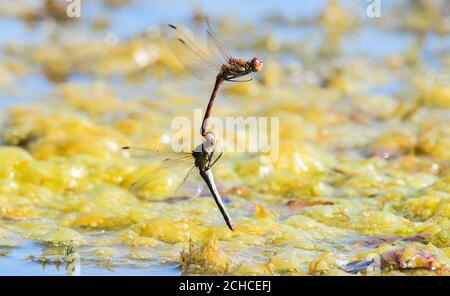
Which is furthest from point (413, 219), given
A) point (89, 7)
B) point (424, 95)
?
point (89, 7)

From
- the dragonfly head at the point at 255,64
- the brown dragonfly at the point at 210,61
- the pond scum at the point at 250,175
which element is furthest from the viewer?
the pond scum at the point at 250,175

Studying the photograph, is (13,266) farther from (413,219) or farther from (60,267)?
(413,219)

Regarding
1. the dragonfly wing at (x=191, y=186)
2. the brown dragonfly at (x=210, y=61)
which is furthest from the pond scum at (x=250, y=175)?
the brown dragonfly at (x=210, y=61)

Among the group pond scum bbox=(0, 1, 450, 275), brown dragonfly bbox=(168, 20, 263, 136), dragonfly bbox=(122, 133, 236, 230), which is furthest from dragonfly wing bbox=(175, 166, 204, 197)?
brown dragonfly bbox=(168, 20, 263, 136)

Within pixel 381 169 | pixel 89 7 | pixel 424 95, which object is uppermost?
pixel 89 7

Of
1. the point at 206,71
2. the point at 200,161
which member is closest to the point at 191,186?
the point at 200,161

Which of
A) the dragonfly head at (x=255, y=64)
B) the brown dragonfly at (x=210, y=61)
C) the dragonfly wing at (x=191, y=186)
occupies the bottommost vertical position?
the dragonfly wing at (x=191, y=186)

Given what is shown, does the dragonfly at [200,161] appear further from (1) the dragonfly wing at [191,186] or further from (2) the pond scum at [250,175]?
(2) the pond scum at [250,175]
